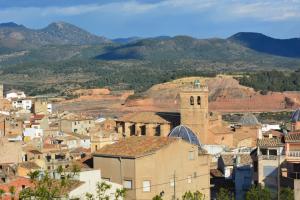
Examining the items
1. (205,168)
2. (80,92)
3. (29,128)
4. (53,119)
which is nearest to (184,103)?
(29,128)

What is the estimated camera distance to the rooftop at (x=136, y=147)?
33091mm

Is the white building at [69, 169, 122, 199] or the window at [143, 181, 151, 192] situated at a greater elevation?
the white building at [69, 169, 122, 199]

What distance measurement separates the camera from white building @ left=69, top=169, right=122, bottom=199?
29.2 metres

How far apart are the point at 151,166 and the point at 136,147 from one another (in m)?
1.37

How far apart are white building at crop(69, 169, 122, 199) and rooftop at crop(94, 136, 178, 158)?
1.63 meters

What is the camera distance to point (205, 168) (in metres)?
37.2

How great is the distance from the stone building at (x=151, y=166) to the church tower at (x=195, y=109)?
1154 inches

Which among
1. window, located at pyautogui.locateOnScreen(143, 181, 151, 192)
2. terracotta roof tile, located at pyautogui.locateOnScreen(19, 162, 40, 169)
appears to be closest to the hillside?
terracotta roof tile, located at pyautogui.locateOnScreen(19, 162, 40, 169)

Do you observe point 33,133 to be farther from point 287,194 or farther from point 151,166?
point 287,194

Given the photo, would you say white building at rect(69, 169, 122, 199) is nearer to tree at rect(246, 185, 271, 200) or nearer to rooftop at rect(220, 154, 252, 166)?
tree at rect(246, 185, 271, 200)

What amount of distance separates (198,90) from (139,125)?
24.9 feet

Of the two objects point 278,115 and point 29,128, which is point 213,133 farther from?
point 278,115

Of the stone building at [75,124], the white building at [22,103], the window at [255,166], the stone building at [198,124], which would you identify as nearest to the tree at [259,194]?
the window at [255,166]

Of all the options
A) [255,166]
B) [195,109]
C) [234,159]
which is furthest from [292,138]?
[195,109]
